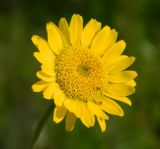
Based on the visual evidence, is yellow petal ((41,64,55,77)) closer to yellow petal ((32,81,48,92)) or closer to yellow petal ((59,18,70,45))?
yellow petal ((32,81,48,92))

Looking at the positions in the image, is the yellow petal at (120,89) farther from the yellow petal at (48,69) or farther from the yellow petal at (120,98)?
the yellow petal at (48,69)

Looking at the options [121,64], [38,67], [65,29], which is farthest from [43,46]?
[38,67]

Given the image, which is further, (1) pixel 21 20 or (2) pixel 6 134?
(1) pixel 21 20

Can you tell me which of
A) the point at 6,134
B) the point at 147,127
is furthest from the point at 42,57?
the point at 147,127

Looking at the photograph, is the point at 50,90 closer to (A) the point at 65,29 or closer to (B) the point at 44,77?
(B) the point at 44,77

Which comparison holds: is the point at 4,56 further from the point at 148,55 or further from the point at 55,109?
the point at 55,109

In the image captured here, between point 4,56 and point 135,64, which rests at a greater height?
point 135,64

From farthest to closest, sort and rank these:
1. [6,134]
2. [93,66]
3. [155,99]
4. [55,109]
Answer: [155,99] → [6,134] → [93,66] → [55,109]
